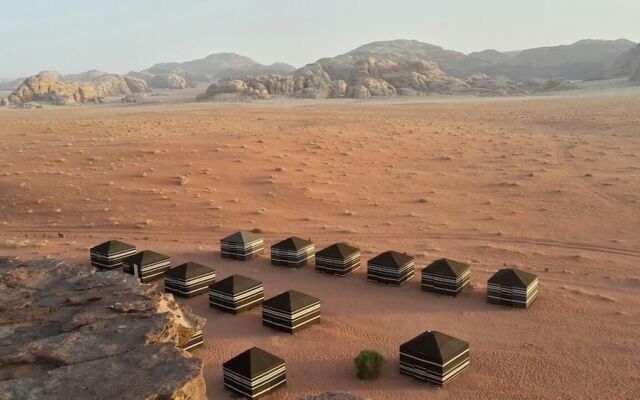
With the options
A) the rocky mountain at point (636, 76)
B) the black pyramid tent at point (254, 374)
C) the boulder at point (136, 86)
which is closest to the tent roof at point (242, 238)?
the black pyramid tent at point (254, 374)

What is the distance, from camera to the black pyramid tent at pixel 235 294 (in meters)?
17.5

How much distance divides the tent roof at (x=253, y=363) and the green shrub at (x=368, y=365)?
1952 mm

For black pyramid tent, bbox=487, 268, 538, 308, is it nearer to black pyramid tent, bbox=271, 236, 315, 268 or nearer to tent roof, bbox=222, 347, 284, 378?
black pyramid tent, bbox=271, 236, 315, 268

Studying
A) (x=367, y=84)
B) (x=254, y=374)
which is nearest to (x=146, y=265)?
(x=254, y=374)

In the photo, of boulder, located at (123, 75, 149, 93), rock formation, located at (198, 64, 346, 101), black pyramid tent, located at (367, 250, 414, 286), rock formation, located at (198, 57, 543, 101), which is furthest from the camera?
boulder, located at (123, 75, 149, 93)

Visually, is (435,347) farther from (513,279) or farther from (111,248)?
(111,248)

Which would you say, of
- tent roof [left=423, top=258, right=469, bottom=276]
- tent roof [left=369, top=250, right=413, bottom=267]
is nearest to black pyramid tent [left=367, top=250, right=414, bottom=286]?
tent roof [left=369, top=250, right=413, bottom=267]

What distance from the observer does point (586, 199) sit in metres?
31.3

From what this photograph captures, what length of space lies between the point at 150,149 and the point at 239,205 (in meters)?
13.8

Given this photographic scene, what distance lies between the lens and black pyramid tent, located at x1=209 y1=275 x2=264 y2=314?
57.3 feet

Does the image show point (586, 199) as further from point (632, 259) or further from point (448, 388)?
point (448, 388)

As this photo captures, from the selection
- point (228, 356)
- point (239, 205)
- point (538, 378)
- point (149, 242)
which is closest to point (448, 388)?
point (538, 378)

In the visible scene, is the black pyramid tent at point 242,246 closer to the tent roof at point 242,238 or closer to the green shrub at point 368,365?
the tent roof at point 242,238

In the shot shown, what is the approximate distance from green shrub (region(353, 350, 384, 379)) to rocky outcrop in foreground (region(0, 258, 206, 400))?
409cm
